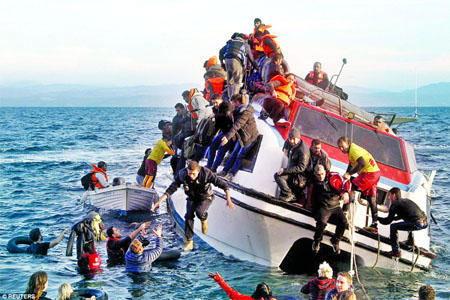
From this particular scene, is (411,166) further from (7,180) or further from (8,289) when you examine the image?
(7,180)

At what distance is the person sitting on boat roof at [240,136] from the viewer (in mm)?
10094

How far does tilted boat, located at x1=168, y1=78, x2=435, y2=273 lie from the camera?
9344mm

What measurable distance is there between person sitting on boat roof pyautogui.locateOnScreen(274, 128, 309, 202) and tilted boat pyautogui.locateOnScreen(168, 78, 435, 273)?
0.32 meters

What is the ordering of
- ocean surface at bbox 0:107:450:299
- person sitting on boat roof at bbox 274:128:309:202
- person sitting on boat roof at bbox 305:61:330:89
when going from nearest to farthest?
person sitting on boat roof at bbox 274:128:309:202, ocean surface at bbox 0:107:450:299, person sitting on boat roof at bbox 305:61:330:89

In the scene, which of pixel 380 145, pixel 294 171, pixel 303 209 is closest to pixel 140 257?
pixel 303 209

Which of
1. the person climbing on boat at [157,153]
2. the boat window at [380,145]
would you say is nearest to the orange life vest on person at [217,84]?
the person climbing on boat at [157,153]

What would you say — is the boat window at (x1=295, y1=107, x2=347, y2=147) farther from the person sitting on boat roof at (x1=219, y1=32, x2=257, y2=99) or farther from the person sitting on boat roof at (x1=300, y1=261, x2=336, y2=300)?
the person sitting on boat roof at (x1=300, y1=261, x2=336, y2=300)

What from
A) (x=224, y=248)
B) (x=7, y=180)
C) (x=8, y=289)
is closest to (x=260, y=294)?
(x=224, y=248)

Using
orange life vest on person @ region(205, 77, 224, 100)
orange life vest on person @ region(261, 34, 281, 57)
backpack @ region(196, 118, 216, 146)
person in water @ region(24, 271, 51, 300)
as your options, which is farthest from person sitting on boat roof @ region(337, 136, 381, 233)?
orange life vest on person @ region(205, 77, 224, 100)

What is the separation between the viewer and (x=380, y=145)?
11.0 m

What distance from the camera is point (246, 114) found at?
1014 cm

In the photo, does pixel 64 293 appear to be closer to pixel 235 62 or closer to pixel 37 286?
pixel 37 286

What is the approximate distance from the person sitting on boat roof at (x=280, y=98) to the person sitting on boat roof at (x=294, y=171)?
123 cm

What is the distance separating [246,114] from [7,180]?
15.9 meters
